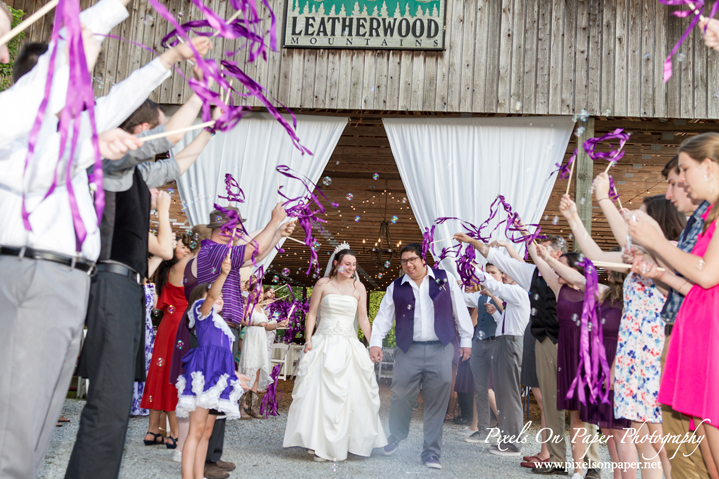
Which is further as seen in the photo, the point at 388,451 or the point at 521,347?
the point at 521,347

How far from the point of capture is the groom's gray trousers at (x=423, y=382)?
4.78 metres

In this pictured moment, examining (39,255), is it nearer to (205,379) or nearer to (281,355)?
(205,379)

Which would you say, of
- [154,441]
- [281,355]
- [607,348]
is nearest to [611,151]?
[607,348]

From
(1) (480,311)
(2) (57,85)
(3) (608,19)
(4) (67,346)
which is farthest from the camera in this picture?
(1) (480,311)

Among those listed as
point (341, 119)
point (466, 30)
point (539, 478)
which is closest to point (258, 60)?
point (341, 119)

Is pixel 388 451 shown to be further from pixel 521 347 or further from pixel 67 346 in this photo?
pixel 67 346

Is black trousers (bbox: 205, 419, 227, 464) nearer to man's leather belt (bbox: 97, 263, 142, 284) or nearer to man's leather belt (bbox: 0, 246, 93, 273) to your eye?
man's leather belt (bbox: 97, 263, 142, 284)

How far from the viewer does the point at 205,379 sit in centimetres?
338

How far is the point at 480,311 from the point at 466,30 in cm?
324

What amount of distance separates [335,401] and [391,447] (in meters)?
0.71

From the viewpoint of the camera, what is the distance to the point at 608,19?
A: 20.7 feet

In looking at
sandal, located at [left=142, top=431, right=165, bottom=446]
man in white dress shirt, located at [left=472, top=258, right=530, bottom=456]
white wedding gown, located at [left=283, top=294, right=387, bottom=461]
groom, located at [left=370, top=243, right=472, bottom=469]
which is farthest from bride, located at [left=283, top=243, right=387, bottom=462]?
man in white dress shirt, located at [left=472, top=258, right=530, bottom=456]

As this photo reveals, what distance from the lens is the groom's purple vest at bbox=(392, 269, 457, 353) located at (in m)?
4.95

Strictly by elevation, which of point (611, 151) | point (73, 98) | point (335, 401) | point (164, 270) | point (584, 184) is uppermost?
point (584, 184)
